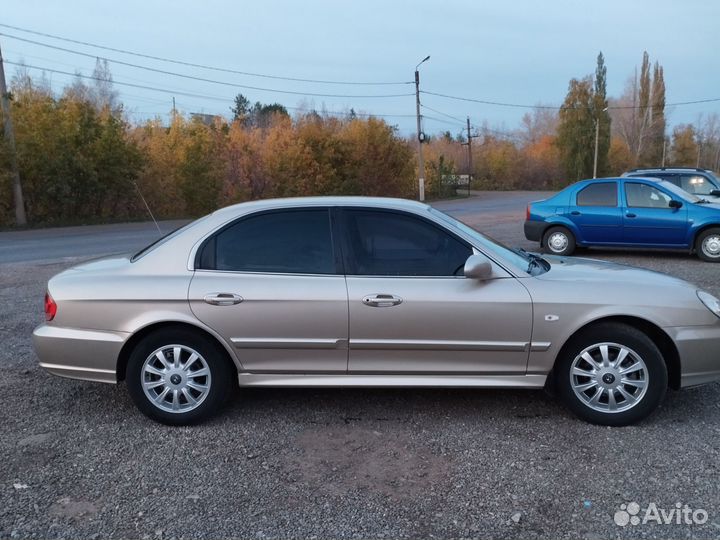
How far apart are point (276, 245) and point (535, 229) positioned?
8.54 metres

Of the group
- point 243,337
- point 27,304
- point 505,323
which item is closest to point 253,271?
point 243,337

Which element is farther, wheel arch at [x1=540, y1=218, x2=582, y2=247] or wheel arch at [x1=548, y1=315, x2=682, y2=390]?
wheel arch at [x1=540, y1=218, x2=582, y2=247]

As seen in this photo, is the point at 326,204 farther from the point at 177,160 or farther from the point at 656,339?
the point at 177,160

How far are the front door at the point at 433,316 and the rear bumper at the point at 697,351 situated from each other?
38.7 inches

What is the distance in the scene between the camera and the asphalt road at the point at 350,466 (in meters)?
3.02

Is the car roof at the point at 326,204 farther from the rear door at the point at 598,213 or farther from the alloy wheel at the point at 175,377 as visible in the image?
the rear door at the point at 598,213

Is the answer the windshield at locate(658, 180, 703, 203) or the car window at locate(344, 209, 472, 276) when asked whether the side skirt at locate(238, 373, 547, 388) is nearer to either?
the car window at locate(344, 209, 472, 276)

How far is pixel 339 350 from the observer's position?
13.3 ft

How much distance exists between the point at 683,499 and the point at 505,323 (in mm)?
1357

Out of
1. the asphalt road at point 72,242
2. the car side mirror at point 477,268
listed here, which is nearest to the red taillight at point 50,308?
the car side mirror at point 477,268

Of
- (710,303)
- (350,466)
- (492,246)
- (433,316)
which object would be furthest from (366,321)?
(710,303)

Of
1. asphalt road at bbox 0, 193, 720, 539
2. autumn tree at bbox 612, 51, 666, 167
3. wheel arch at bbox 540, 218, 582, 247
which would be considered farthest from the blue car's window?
autumn tree at bbox 612, 51, 666, 167

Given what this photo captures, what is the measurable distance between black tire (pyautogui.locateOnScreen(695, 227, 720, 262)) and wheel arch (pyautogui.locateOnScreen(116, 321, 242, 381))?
9.28 m

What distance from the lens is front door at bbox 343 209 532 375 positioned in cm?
397
